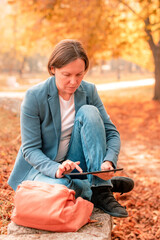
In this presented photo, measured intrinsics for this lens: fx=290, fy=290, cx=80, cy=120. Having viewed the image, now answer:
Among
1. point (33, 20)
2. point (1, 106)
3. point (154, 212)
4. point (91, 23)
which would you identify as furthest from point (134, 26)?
point (154, 212)

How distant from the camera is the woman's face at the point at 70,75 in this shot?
2.36 meters

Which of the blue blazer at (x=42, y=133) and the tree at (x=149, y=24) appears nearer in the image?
the blue blazer at (x=42, y=133)

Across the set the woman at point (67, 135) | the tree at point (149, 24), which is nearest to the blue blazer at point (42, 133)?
the woman at point (67, 135)

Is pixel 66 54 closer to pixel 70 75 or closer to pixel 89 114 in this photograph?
pixel 70 75

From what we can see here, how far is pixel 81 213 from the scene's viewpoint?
7.29 feet

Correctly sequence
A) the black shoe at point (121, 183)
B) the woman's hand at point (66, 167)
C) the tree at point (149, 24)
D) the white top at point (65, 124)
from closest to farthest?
1. the woman's hand at point (66, 167)
2. the white top at point (65, 124)
3. the black shoe at point (121, 183)
4. the tree at point (149, 24)

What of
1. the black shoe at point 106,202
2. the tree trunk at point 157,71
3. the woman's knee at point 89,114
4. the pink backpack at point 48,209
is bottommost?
the tree trunk at point 157,71

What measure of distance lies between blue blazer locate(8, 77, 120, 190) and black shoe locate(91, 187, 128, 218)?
0.29 metres

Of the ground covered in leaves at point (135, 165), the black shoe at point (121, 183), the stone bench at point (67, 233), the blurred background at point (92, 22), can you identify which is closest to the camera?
the stone bench at point (67, 233)

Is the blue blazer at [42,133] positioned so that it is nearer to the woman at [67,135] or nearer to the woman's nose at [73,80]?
the woman at [67,135]

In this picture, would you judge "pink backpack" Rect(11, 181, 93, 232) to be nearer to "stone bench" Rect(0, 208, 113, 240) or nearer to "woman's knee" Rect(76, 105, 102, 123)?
"stone bench" Rect(0, 208, 113, 240)

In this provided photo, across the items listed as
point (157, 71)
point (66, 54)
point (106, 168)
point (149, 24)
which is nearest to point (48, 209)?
point (106, 168)

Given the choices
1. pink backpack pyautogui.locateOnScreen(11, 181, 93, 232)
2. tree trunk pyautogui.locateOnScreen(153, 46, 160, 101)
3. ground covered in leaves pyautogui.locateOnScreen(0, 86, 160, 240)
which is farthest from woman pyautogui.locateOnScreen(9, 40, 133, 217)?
tree trunk pyautogui.locateOnScreen(153, 46, 160, 101)

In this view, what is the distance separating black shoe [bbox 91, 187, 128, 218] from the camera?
2422mm
